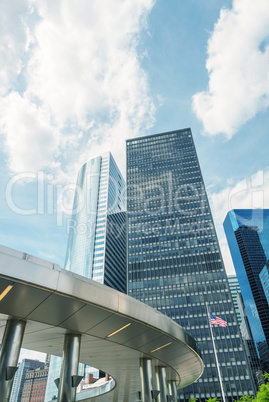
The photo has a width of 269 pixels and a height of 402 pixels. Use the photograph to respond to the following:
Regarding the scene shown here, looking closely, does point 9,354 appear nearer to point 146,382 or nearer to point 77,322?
point 77,322

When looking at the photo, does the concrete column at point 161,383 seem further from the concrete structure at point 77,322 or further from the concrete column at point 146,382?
the concrete column at point 146,382

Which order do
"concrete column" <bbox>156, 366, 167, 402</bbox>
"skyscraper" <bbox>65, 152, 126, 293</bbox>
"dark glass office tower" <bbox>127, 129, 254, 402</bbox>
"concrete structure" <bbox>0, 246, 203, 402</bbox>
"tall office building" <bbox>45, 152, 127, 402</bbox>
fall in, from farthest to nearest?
"skyscraper" <bbox>65, 152, 126, 293</bbox> < "tall office building" <bbox>45, 152, 127, 402</bbox> < "dark glass office tower" <bbox>127, 129, 254, 402</bbox> < "concrete column" <bbox>156, 366, 167, 402</bbox> < "concrete structure" <bbox>0, 246, 203, 402</bbox>

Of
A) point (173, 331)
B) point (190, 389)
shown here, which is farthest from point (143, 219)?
point (173, 331)

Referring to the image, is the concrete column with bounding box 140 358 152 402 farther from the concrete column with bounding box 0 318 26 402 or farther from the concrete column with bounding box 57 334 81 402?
the concrete column with bounding box 0 318 26 402

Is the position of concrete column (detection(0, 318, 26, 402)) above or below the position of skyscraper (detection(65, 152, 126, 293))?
below

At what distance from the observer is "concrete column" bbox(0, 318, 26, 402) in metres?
9.92

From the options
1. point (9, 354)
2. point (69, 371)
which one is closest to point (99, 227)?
point (69, 371)

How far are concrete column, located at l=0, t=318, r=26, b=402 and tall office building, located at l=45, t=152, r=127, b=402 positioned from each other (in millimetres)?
117848

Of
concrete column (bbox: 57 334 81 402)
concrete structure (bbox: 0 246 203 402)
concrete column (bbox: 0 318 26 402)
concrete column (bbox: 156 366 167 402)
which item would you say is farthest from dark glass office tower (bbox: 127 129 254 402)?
concrete column (bbox: 0 318 26 402)

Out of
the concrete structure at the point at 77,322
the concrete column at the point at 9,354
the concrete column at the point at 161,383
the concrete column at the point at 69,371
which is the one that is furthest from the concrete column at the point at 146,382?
the concrete column at the point at 9,354

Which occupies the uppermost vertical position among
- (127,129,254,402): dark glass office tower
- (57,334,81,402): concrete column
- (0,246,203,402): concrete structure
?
(127,129,254,402): dark glass office tower

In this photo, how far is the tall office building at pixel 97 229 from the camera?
454 ft

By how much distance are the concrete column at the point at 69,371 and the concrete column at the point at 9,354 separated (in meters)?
2.48

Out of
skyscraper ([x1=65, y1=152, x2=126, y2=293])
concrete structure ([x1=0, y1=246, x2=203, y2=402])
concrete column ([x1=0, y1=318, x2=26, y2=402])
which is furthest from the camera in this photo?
skyscraper ([x1=65, y1=152, x2=126, y2=293])
